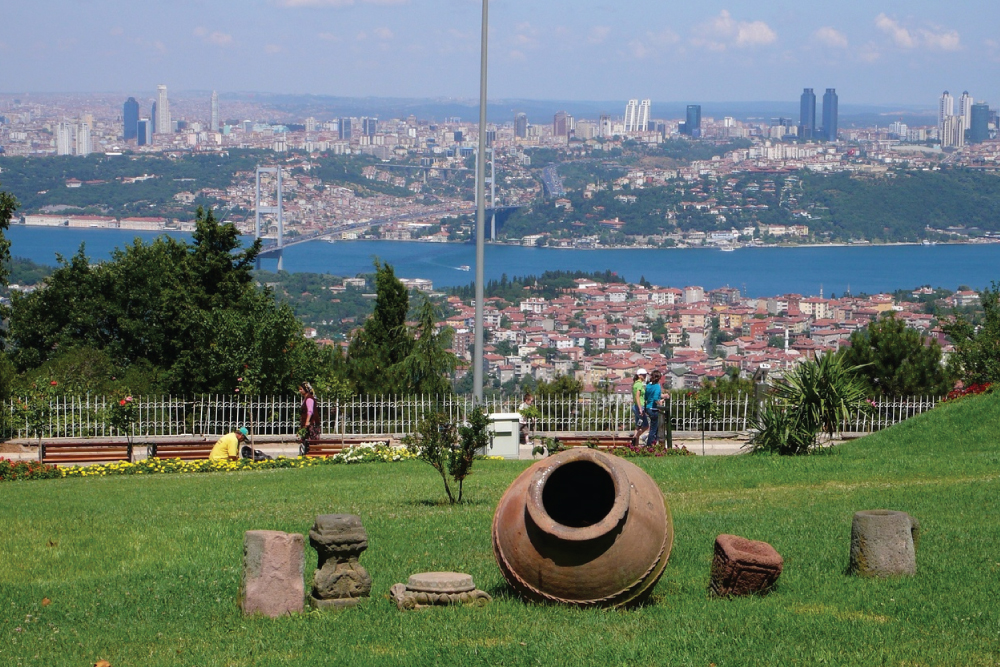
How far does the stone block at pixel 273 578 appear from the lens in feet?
19.5

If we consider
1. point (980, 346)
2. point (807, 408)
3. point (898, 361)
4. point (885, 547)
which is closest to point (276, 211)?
point (898, 361)

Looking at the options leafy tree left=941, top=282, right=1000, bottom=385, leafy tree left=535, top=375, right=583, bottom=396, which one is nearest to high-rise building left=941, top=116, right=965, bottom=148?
leafy tree left=941, top=282, right=1000, bottom=385

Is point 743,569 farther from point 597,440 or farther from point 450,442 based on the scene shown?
point 597,440

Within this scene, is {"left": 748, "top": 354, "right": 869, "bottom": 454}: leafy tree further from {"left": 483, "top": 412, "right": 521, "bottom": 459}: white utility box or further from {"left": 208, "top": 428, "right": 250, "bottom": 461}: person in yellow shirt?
{"left": 208, "top": 428, "right": 250, "bottom": 461}: person in yellow shirt

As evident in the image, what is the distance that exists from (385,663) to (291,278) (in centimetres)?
7047

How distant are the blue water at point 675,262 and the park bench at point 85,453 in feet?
230

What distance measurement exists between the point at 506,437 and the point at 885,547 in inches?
387

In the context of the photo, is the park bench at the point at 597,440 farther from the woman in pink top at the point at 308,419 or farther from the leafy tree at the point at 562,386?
the leafy tree at the point at 562,386

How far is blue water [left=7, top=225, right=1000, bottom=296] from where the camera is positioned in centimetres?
9250

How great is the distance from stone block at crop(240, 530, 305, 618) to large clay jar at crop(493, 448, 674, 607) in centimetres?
109

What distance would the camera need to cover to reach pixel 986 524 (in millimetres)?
8359

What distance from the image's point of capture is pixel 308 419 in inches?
657

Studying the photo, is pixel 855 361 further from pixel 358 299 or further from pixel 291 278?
pixel 291 278

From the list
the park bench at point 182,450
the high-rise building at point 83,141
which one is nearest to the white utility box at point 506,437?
the park bench at point 182,450
